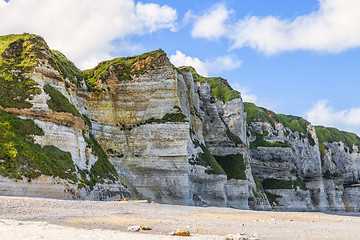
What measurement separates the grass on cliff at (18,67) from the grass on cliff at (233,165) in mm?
35883

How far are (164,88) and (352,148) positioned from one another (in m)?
84.0

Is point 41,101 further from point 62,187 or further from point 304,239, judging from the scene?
point 304,239

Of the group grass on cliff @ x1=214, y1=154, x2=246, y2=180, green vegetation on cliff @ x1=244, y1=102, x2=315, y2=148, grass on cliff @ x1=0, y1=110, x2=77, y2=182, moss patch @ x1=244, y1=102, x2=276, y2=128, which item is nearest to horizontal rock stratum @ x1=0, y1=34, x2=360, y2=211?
grass on cliff @ x1=0, y1=110, x2=77, y2=182

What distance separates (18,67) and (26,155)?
11004 millimetres

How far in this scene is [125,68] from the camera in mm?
47656

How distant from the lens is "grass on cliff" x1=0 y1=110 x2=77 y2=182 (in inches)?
938

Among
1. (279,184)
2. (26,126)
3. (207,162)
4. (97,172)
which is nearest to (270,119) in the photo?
Answer: (279,184)

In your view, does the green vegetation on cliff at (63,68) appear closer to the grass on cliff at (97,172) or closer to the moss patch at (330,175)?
the grass on cliff at (97,172)

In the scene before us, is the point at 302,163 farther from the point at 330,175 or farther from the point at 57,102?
the point at 57,102

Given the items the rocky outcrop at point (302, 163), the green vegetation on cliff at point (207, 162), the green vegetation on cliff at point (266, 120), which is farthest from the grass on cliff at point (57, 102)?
the green vegetation on cliff at point (266, 120)

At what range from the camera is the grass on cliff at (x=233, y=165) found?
185ft

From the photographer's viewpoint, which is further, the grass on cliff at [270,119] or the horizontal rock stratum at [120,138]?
the grass on cliff at [270,119]

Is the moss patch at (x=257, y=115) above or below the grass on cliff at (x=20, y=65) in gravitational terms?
above

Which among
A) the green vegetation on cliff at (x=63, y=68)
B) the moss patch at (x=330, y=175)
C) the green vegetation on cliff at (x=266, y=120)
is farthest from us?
the moss patch at (x=330, y=175)
